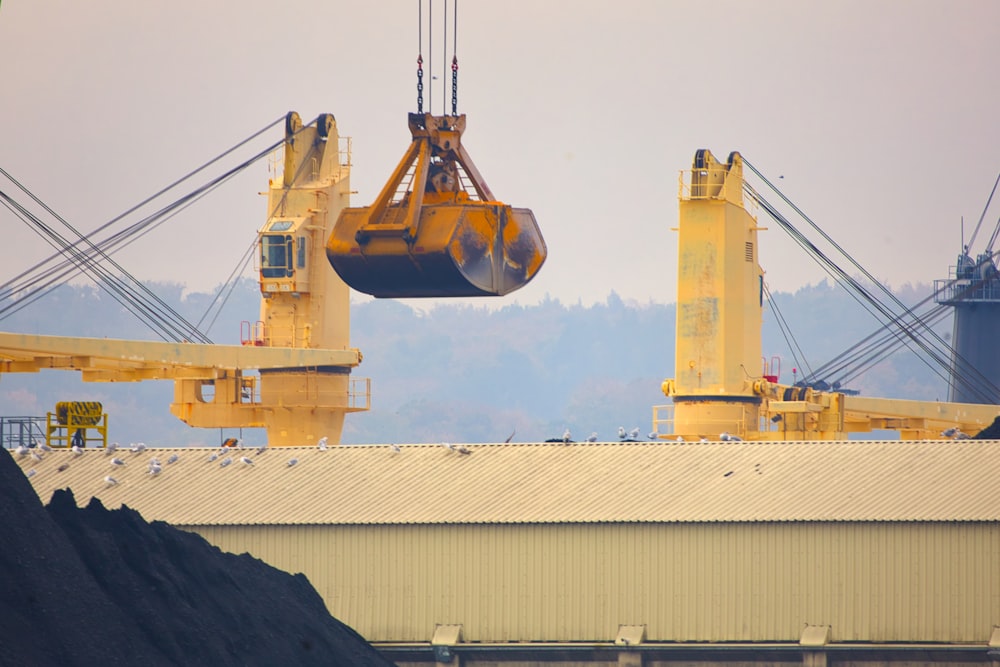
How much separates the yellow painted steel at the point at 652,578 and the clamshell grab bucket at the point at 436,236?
19.5ft

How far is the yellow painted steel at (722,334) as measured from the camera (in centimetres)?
5059

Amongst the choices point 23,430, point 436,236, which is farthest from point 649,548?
point 23,430

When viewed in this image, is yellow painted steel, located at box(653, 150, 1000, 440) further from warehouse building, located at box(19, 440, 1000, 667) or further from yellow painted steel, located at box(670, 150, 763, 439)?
warehouse building, located at box(19, 440, 1000, 667)

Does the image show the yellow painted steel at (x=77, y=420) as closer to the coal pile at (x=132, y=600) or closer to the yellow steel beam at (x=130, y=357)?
the yellow steel beam at (x=130, y=357)

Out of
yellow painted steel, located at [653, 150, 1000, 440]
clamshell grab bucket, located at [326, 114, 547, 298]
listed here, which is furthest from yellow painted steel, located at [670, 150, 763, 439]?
clamshell grab bucket, located at [326, 114, 547, 298]

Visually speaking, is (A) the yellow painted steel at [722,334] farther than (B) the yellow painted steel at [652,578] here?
Yes

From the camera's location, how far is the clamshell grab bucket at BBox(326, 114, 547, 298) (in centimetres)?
3102

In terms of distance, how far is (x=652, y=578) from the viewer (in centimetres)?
3469

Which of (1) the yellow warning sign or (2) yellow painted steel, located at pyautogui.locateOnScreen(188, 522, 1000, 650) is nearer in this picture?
(2) yellow painted steel, located at pyautogui.locateOnScreen(188, 522, 1000, 650)

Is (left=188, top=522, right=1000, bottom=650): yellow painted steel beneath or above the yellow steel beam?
beneath

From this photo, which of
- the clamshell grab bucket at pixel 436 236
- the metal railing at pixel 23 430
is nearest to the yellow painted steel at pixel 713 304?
the metal railing at pixel 23 430

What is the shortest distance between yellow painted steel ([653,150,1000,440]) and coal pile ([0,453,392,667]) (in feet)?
70.5

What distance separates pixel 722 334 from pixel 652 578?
56.4ft

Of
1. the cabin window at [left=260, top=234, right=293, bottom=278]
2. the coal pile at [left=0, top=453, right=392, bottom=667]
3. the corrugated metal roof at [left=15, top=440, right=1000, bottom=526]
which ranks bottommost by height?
the coal pile at [left=0, top=453, right=392, bottom=667]
